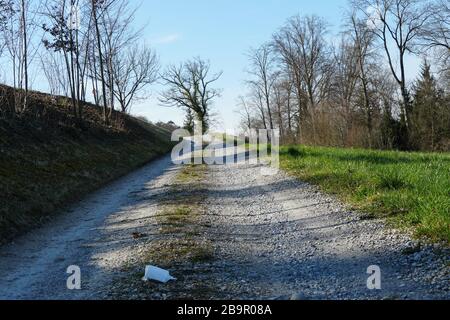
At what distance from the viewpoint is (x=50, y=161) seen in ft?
50.3

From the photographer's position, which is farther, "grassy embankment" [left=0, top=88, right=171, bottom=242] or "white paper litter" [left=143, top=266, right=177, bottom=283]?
"grassy embankment" [left=0, top=88, right=171, bottom=242]

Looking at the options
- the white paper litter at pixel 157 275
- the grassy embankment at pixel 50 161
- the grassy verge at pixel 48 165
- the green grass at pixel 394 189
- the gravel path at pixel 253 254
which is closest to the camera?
the gravel path at pixel 253 254

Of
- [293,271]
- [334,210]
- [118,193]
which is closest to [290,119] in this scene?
[118,193]

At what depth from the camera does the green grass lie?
7035 mm

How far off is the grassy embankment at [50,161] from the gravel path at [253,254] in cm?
79

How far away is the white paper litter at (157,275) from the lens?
231 inches

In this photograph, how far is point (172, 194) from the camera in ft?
43.2

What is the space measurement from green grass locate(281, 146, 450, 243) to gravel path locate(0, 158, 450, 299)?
1.27 ft

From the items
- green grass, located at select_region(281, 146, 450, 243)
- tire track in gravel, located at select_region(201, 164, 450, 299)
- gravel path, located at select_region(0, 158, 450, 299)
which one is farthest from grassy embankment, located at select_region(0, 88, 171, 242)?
green grass, located at select_region(281, 146, 450, 243)

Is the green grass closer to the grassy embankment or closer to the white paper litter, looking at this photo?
the white paper litter

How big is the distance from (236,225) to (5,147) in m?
9.11

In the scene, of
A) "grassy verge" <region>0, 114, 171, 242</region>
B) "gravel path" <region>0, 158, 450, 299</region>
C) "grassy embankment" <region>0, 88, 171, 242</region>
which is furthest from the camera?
"grassy embankment" <region>0, 88, 171, 242</region>

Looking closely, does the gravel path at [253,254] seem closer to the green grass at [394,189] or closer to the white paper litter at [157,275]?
the white paper litter at [157,275]

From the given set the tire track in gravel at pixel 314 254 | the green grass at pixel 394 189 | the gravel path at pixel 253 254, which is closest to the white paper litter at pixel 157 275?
the gravel path at pixel 253 254
